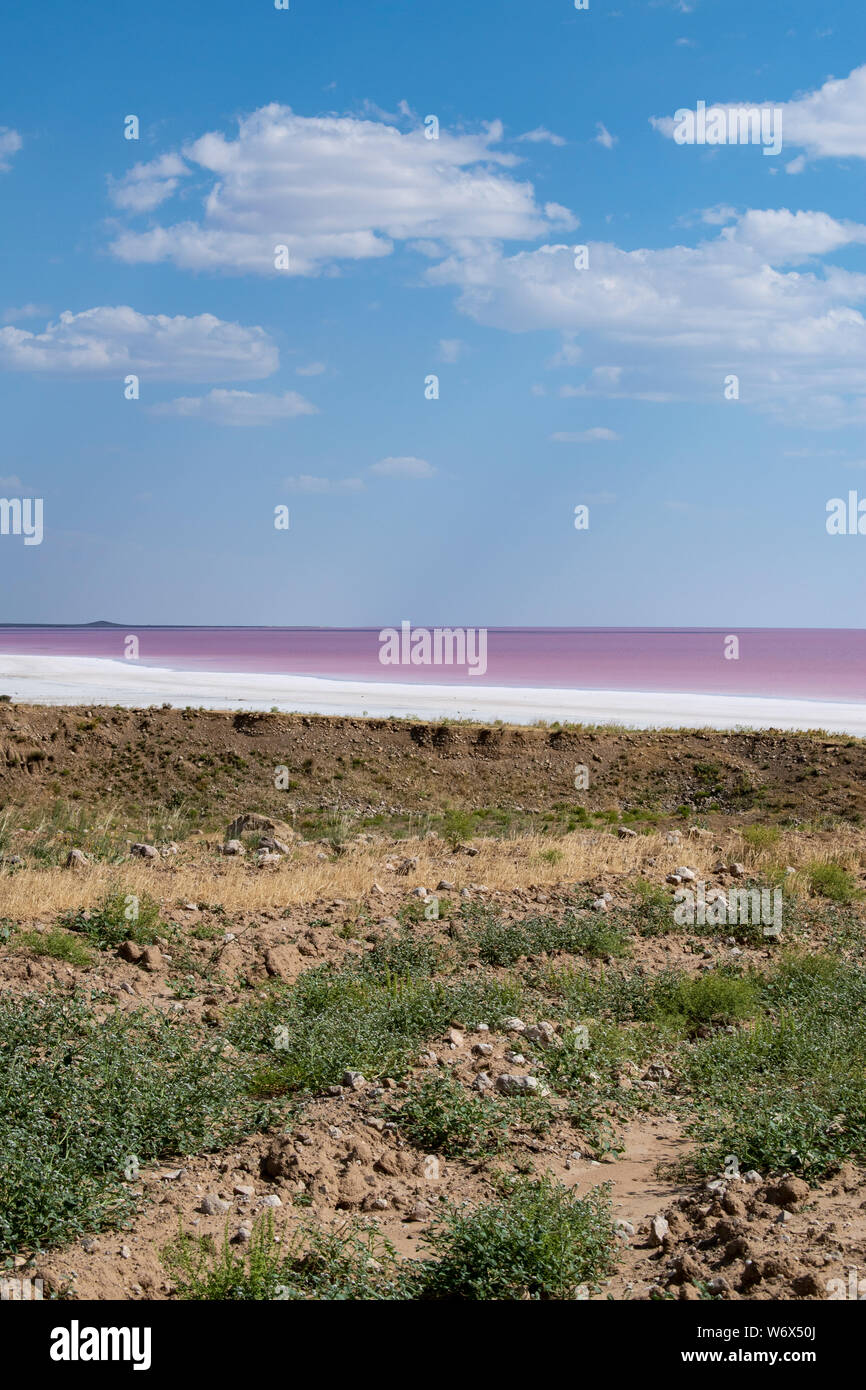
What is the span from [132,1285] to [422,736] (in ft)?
98.0

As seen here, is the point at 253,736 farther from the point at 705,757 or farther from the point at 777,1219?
the point at 777,1219

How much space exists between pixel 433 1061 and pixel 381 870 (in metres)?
6.65

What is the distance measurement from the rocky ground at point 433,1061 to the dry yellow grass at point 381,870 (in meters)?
0.07

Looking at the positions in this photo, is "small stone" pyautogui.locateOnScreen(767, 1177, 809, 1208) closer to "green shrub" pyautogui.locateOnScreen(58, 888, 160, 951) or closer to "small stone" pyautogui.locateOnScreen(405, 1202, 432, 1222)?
"small stone" pyautogui.locateOnScreen(405, 1202, 432, 1222)

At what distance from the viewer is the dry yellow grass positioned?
11195mm

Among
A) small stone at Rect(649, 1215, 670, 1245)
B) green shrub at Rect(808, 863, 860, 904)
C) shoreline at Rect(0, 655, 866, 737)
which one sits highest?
shoreline at Rect(0, 655, 866, 737)

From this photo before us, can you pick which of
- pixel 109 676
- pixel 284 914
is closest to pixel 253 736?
pixel 284 914


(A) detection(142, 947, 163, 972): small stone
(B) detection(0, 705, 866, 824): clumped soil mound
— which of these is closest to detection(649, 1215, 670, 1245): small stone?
(A) detection(142, 947, 163, 972): small stone

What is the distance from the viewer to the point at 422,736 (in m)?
34.2

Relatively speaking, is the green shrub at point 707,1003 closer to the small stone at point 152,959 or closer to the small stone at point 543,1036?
the small stone at point 543,1036

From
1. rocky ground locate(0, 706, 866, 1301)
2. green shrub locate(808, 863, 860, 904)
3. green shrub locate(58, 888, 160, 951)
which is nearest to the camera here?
rocky ground locate(0, 706, 866, 1301)

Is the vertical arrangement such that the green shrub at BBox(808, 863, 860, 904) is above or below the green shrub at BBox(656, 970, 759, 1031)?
above

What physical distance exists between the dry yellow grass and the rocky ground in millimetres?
66

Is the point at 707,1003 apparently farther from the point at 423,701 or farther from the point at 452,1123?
the point at 423,701
